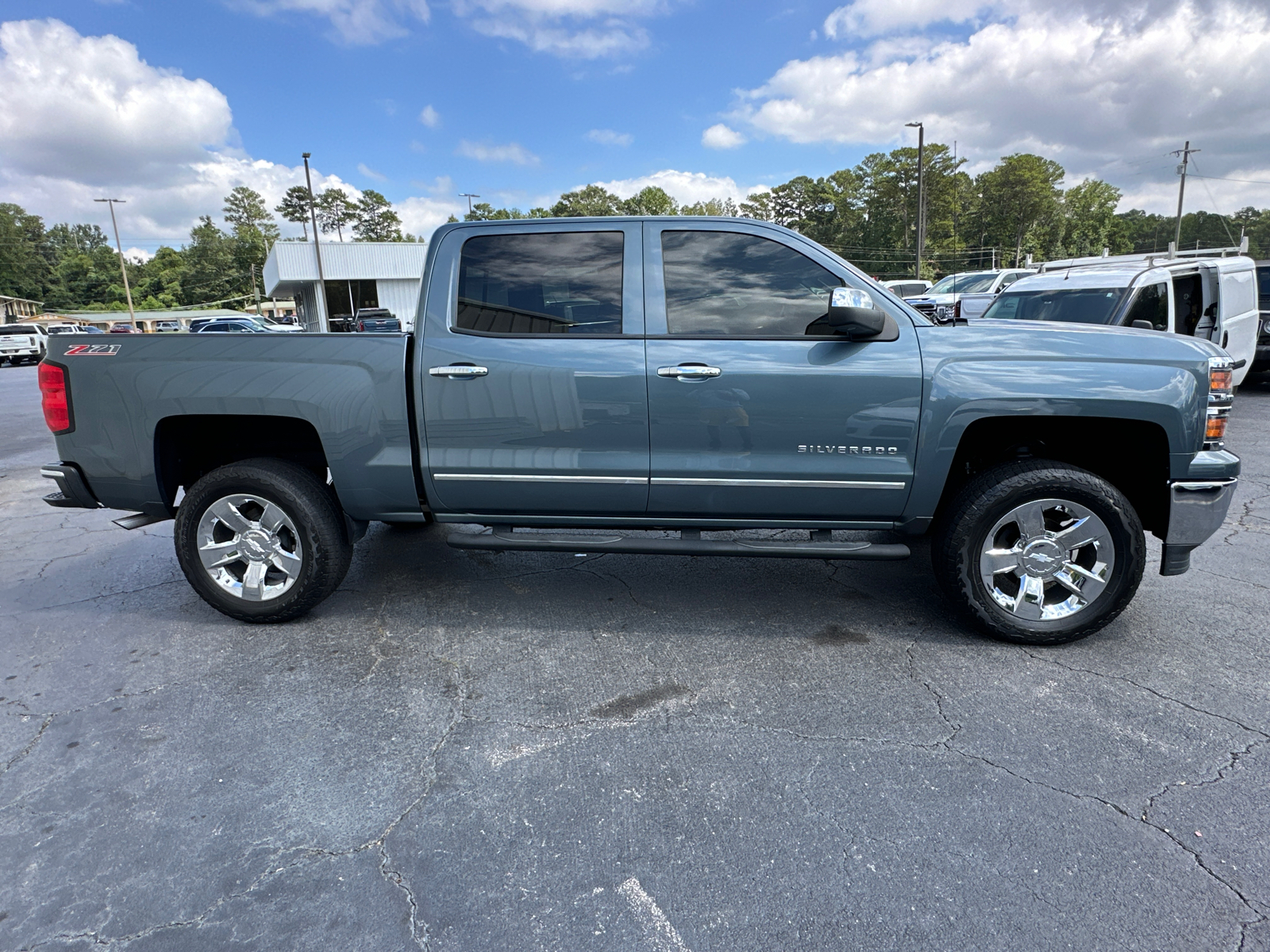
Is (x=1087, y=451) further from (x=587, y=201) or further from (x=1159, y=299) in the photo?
(x=587, y=201)

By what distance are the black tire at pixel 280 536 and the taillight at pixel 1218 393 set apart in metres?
4.12

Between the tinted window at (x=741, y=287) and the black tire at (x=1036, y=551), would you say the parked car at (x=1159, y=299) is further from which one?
the tinted window at (x=741, y=287)

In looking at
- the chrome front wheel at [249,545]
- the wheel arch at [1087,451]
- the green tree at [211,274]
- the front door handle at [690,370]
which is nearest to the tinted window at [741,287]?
the front door handle at [690,370]

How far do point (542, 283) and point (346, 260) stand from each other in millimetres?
43841

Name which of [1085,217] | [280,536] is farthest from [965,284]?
[1085,217]

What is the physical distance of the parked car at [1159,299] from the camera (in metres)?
8.09

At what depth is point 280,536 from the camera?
3.81m

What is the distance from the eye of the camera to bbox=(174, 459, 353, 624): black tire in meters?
3.70

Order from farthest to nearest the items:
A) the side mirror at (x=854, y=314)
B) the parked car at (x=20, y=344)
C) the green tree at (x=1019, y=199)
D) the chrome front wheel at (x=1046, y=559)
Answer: the green tree at (x=1019, y=199) < the parked car at (x=20, y=344) < the chrome front wheel at (x=1046, y=559) < the side mirror at (x=854, y=314)

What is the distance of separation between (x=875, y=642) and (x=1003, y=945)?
1777 millimetres

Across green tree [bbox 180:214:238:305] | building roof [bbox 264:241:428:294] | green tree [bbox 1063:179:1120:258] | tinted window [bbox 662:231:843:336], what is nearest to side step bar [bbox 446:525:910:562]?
tinted window [bbox 662:231:843:336]

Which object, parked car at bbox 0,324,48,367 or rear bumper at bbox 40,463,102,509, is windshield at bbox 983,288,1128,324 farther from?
parked car at bbox 0,324,48,367

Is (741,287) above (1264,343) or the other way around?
above

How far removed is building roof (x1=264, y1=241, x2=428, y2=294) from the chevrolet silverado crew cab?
137 ft
